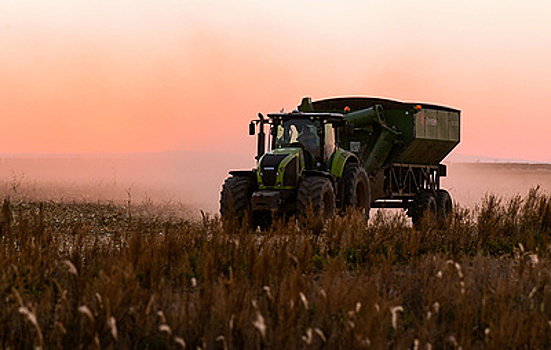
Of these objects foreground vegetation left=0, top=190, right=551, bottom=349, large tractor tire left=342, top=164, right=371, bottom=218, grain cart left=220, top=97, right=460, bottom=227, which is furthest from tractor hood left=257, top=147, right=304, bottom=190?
foreground vegetation left=0, top=190, right=551, bottom=349

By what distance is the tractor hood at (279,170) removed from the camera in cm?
1527

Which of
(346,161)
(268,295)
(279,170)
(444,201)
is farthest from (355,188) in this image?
(268,295)

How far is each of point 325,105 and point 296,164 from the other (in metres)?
5.30

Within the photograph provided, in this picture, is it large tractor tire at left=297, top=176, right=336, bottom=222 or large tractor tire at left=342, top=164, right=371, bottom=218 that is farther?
large tractor tire at left=342, top=164, right=371, bottom=218

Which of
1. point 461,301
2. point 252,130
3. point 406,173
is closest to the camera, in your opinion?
point 461,301

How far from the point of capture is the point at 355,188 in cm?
1667

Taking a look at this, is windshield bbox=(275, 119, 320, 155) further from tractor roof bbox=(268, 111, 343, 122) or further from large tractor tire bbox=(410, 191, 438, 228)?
large tractor tire bbox=(410, 191, 438, 228)

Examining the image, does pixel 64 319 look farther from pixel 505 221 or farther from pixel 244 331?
pixel 505 221

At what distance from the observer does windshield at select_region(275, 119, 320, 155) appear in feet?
52.7

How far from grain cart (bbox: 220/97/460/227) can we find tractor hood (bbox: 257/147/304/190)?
0.07ft

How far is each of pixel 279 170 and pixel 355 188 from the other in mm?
2231

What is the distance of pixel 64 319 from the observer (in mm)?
5980

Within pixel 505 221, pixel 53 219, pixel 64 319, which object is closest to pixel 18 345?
pixel 64 319

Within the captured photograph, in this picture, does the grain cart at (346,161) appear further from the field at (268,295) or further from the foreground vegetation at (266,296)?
the foreground vegetation at (266,296)
